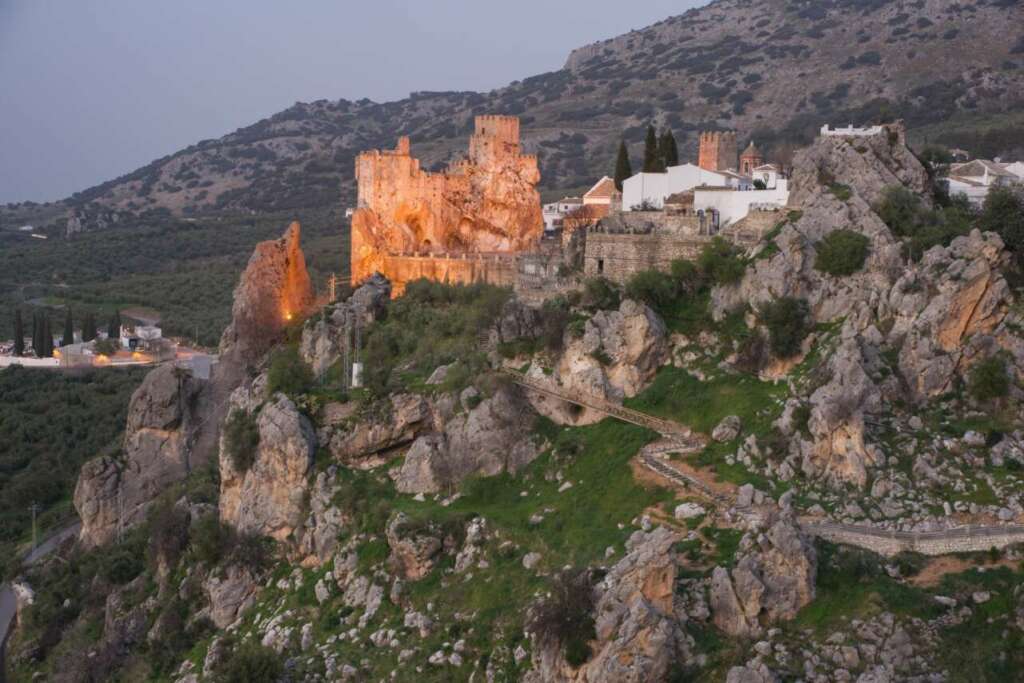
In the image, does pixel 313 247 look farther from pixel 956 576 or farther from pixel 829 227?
pixel 956 576

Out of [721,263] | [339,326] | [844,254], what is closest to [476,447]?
[721,263]

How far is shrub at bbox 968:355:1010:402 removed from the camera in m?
32.8

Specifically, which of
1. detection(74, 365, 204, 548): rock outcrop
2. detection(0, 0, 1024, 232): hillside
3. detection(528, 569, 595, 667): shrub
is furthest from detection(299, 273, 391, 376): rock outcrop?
detection(0, 0, 1024, 232): hillside

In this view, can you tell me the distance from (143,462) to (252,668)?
22854 millimetres

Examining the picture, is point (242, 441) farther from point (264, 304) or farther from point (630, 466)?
point (630, 466)

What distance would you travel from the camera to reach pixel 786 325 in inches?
1438

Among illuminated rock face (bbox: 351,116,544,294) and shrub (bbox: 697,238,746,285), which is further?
illuminated rock face (bbox: 351,116,544,294)

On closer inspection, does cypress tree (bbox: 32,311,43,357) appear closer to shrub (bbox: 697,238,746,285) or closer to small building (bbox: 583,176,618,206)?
small building (bbox: 583,176,618,206)

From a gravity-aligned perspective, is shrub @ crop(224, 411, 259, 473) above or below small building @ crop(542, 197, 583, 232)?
below

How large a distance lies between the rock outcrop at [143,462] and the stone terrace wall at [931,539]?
31.8 meters

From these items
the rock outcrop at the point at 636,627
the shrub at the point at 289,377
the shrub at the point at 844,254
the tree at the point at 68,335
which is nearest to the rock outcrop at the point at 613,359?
the shrub at the point at 844,254

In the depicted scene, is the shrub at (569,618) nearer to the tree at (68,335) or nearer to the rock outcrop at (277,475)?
the rock outcrop at (277,475)

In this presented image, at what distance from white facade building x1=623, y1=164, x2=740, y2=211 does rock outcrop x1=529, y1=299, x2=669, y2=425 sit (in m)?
7.95

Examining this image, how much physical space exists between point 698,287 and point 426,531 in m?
11.2
